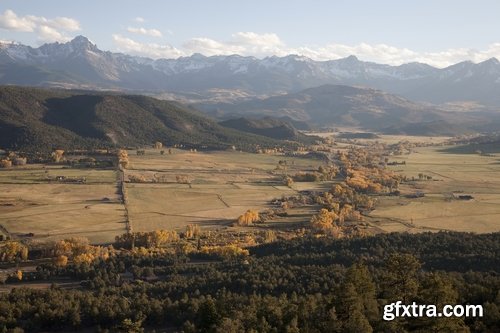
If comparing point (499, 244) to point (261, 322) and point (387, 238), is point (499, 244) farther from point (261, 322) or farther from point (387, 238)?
point (261, 322)

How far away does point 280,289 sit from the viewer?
8438 centimetres

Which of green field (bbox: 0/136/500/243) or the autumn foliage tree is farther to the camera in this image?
the autumn foliage tree

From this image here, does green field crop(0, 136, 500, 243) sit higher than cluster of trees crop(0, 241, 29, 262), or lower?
higher

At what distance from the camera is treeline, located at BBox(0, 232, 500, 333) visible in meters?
54.1

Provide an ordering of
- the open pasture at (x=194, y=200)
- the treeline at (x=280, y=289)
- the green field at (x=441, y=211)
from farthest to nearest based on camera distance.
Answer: the open pasture at (x=194, y=200), the green field at (x=441, y=211), the treeline at (x=280, y=289)

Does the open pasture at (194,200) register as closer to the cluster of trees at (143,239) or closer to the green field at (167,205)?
the green field at (167,205)

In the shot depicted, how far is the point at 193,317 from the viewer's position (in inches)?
2832

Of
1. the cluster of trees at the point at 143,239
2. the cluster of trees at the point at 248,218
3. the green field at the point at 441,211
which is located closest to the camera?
the cluster of trees at the point at 143,239

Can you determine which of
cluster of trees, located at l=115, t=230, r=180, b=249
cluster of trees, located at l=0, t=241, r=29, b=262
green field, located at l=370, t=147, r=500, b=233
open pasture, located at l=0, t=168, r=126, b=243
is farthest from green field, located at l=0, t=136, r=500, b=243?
cluster of trees, located at l=0, t=241, r=29, b=262

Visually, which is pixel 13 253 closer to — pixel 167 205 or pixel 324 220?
pixel 167 205

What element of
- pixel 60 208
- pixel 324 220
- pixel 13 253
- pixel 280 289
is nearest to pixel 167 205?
pixel 60 208

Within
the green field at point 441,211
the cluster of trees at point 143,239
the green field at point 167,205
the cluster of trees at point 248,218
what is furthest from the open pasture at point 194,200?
the green field at point 441,211

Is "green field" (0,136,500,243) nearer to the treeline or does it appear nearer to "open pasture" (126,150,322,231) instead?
"open pasture" (126,150,322,231)

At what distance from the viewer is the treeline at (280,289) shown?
177ft
